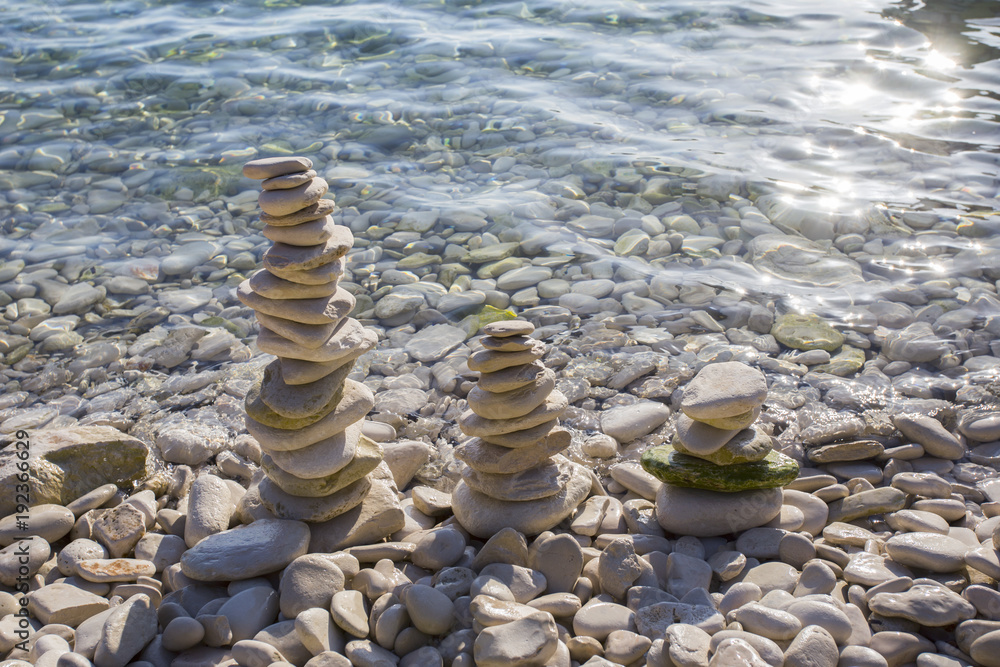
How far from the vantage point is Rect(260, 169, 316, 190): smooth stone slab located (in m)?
3.47

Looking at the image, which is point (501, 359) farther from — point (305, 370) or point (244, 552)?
point (244, 552)

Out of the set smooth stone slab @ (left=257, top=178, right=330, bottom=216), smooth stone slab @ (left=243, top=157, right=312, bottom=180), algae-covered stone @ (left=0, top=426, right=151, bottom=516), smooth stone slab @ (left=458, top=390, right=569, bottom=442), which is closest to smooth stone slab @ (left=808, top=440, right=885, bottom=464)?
smooth stone slab @ (left=458, top=390, right=569, bottom=442)

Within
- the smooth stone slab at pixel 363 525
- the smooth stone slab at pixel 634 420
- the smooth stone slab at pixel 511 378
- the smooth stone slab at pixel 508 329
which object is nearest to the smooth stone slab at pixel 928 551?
the smooth stone slab at pixel 634 420

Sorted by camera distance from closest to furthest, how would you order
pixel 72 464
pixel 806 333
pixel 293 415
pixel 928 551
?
pixel 928 551, pixel 293 415, pixel 72 464, pixel 806 333

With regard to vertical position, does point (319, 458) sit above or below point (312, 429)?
below

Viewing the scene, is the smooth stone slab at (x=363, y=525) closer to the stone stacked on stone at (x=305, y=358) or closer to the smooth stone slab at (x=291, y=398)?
the stone stacked on stone at (x=305, y=358)

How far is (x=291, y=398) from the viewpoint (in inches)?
145

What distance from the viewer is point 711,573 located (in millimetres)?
3521

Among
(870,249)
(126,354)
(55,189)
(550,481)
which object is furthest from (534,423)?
(55,189)

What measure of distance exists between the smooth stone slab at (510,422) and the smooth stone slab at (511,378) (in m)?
0.17

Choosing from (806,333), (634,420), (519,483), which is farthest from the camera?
(806,333)

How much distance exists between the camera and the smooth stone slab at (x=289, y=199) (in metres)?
3.46

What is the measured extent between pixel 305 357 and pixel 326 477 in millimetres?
610

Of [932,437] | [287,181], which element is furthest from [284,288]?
[932,437]
